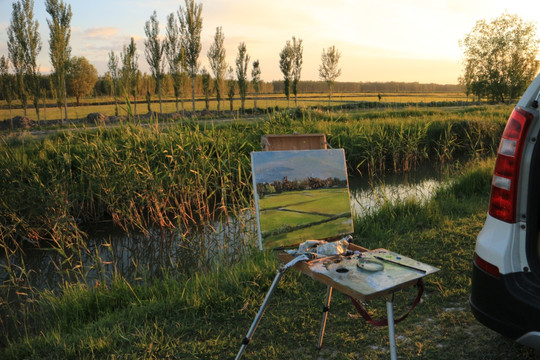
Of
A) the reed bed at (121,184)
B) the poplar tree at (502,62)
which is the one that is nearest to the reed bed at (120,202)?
the reed bed at (121,184)

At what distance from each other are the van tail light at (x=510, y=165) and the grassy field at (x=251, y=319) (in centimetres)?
111

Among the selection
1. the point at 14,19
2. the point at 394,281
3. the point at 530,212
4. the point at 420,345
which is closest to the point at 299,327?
the point at 420,345

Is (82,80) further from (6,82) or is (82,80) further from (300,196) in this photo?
(300,196)

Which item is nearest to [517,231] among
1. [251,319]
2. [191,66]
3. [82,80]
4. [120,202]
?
[251,319]

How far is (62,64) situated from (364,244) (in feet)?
77.7

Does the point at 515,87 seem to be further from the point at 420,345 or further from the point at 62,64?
the point at 420,345

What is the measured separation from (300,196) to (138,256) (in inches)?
139

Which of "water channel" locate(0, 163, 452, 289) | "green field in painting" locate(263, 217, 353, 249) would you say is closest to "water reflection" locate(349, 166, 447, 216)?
"water channel" locate(0, 163, 452, 289)

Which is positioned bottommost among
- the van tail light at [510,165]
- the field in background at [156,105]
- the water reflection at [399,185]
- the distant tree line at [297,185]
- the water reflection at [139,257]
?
the water reflection at [139,257]

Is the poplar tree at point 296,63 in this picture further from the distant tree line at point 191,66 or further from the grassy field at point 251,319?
the grassy field at point 251,319

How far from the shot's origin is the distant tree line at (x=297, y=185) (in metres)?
3.28

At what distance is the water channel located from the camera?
17.3ft

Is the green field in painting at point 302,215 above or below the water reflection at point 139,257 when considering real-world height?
above

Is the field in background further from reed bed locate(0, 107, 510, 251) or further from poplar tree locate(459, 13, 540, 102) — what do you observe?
reed bed locate(0, 107, 510, 251)
